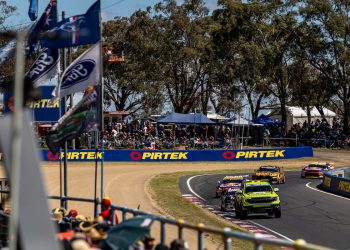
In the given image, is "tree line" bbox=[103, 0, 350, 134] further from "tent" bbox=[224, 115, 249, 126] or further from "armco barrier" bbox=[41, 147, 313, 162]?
"armco barrier" bbox=[41, 147, 313, 162]

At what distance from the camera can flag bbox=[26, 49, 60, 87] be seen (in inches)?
797

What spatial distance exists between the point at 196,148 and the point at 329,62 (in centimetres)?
2144

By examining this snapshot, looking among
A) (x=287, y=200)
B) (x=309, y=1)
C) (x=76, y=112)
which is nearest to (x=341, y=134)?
(x=309, y=1)

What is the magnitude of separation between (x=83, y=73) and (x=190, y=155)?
40.3 metres

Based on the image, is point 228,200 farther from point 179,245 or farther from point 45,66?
point 179,245

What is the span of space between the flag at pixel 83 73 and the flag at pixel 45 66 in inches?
58.2

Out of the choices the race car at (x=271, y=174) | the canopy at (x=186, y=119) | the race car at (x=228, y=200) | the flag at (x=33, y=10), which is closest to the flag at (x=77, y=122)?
the flag at (x=33, y=10)

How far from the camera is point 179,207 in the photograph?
101ft

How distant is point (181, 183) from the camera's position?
4434 cm

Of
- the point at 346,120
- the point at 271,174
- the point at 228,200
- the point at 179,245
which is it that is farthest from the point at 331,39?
the point at 179,245

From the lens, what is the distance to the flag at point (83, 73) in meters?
18.4

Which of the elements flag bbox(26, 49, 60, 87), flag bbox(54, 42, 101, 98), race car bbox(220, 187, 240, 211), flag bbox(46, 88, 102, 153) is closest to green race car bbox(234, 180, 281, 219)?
race car bbox(220, 187, 240, 211)

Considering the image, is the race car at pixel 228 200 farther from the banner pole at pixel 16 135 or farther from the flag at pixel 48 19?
the banner pole at pixel 16 135

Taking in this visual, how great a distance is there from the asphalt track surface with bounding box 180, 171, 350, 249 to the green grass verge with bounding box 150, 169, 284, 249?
1.17 m
